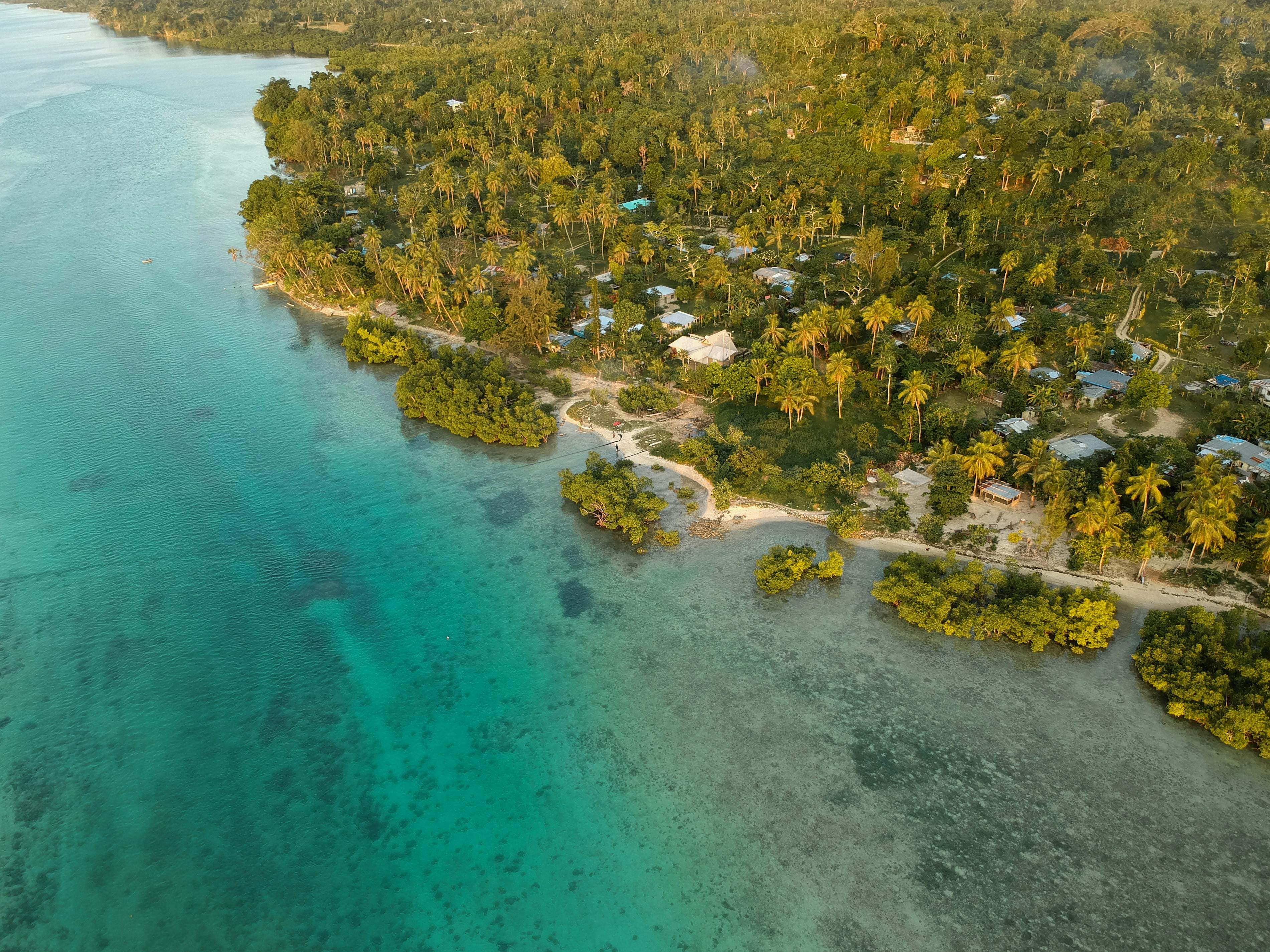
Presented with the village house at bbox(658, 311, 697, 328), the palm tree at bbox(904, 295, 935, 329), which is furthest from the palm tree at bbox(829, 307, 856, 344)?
the village house at bbox(658, 311, 697, 328)

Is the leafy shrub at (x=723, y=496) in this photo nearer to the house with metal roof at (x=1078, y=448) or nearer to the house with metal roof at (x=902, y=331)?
A: the house with metal roof at (x=1078, y=448)

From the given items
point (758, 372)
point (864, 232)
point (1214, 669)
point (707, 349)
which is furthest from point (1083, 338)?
point (1214, 669)

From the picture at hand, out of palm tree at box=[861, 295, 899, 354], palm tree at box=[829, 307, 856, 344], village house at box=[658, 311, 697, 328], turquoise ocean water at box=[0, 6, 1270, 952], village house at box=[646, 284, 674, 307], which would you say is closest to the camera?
turquoise ocean water at box=[0, 6, 1270, 952]

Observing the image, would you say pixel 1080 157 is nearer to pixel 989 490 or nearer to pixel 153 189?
pixel 989 490

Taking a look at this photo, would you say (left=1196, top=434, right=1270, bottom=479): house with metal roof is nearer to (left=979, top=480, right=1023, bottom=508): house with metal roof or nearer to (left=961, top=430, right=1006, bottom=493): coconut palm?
(left=979, top=480, right=1023, bottom=508): house with metal roof

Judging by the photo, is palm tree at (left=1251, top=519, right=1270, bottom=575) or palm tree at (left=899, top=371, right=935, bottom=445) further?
palm tree at (left=899, top=371, right=935, bottom=445)

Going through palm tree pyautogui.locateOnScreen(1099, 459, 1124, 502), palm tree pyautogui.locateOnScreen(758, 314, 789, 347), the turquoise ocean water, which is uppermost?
palm tree pyautogui.locateOnScreen(758, 314, 789, 347)

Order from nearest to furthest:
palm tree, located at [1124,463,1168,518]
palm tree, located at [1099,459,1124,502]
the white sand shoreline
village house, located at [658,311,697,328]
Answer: the white sand shoreline, palm tree, located at [1124,463,1168,518], palm tree, located at [1099,459,1124,502], village house, located at [658,311,697,328]
